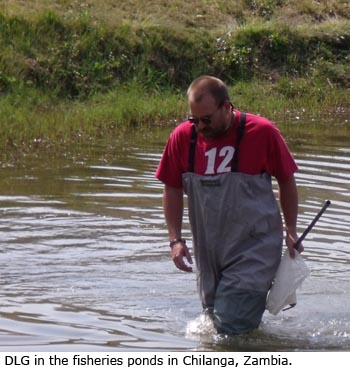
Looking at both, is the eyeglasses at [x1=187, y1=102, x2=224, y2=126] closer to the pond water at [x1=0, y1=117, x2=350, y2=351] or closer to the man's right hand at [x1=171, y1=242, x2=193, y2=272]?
the man's right hand at [x1=171, y1=242, x2=193, y2=272]

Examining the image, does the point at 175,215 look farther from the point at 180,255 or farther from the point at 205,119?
the point at 205,119

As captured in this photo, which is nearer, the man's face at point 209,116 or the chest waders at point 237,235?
the man's face at point 209,116

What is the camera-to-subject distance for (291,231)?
22.9ft

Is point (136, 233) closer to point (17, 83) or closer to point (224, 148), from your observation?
point (224, 148)

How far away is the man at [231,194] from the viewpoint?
266 inches

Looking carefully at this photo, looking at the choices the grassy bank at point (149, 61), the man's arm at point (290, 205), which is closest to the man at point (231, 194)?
the man's arm at point (290, 205)

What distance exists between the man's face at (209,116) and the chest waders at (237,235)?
0.46ft

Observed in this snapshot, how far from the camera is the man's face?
6621 mm

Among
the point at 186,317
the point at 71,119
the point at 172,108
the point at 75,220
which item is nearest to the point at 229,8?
the point at 172,108

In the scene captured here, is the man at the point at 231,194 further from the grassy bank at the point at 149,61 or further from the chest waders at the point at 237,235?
the grassy bank at the point at 149,61

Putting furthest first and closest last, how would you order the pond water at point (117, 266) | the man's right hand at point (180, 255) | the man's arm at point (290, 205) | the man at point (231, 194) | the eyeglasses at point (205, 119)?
the pond water at point (117, 266)
the man's right hand at point (180, 255)
the man's arm at point (290, 205)
the man at point (231, 194)
the eyeglasses at point (205, 119)

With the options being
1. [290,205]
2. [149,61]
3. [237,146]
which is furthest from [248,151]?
[149,61]

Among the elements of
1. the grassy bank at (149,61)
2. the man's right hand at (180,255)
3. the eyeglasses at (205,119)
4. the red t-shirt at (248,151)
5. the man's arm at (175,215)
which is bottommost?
the grassy bank at (149,61)

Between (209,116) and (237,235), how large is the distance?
2.42ft
